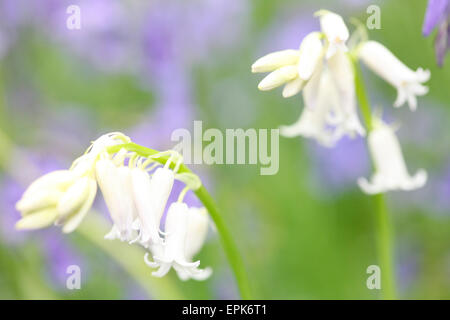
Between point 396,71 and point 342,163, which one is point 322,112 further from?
point 342,163

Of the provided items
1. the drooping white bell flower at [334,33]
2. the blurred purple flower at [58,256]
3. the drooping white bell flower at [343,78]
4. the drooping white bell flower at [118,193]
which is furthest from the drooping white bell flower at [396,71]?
the blurred purple flower at [58,256]

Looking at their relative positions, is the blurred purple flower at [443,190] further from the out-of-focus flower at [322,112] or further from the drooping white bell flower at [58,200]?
the drooping white bell flower at [58,200]

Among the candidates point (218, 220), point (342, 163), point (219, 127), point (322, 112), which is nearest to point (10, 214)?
point (219, 127)

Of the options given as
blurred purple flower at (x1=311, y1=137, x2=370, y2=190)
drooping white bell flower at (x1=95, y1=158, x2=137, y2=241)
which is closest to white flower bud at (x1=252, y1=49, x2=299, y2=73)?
drooping white bell flower at (x1=95, y1=158, x2=137, y2=241)

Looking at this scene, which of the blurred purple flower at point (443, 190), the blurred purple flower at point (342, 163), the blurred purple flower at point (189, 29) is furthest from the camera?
the blurred purple flower at point (189, 29)

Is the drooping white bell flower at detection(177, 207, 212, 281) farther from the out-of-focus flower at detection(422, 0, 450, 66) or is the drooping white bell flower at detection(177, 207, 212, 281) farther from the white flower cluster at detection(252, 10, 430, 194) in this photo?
the out-of-focus flower at detection(422, 0, 450, 66)

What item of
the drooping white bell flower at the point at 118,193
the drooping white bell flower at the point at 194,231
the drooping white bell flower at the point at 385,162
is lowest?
the drooping white bell flower at the point at 118,193
